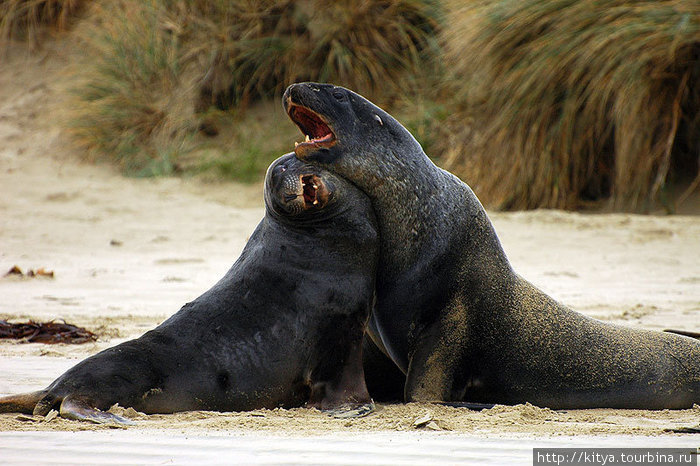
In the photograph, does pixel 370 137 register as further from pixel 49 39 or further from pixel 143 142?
pixel 49 39

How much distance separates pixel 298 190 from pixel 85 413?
1.04 m

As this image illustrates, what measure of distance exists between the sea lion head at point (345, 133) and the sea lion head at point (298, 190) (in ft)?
0.27

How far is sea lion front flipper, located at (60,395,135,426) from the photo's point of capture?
293cm

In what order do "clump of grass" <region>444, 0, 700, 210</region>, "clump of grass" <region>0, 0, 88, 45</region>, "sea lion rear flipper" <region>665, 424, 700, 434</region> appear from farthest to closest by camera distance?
1. "clump of grass" <region>0, 0, 88, 45</region>
2. "clump of grass" <region>444, 0, 700, 210</region>
3. "sea lion rear flipper" <region>665, 424, 700, 434</region>

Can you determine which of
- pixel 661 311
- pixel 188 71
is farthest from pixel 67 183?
pixel 661 311

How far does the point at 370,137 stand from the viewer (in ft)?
12.0

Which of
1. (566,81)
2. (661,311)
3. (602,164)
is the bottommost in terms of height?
(661,311)

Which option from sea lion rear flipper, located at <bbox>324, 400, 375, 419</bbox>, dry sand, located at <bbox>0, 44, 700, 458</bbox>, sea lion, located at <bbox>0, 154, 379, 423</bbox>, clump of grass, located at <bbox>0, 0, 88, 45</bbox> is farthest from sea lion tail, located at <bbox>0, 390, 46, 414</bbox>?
clump of grass, located at <bbox>0, 0, 88, 45</bbox>

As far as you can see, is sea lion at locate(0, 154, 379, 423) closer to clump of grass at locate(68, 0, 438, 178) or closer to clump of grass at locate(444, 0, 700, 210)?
clump of grass at locate(444, 0, 700, 210)

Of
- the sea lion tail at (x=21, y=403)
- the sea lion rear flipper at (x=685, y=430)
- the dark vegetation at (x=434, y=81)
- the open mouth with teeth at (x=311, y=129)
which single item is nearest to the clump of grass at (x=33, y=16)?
the dark vegetation at (x=434, y=81)

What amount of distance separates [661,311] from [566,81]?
3.86m

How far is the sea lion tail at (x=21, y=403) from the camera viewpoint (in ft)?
10.3

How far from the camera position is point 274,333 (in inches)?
130

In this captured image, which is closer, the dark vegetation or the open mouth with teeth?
the open mouth with teeth
